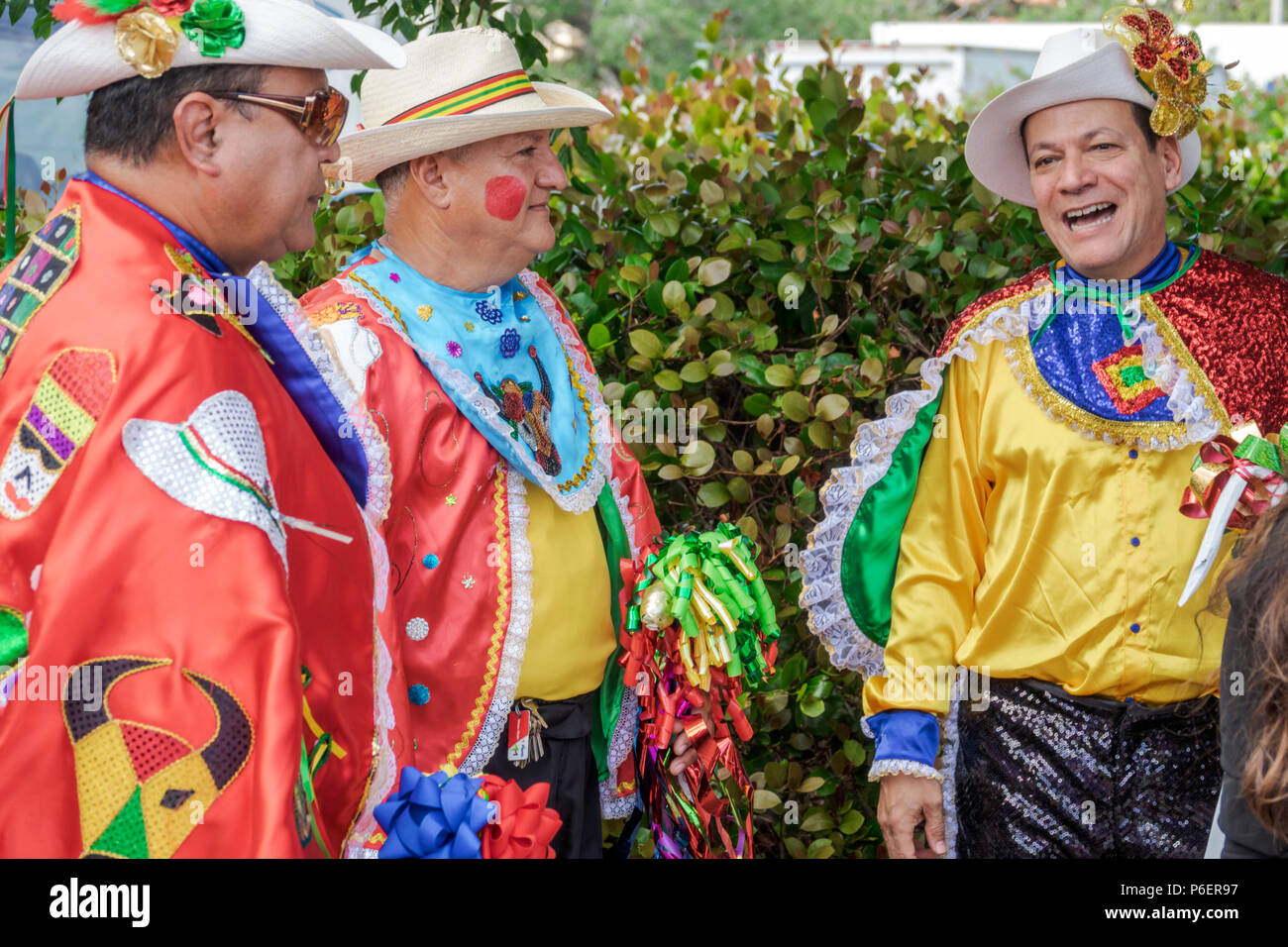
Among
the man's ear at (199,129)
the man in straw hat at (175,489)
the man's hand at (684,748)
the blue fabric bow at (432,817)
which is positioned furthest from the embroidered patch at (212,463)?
the man's hand at (684,748)

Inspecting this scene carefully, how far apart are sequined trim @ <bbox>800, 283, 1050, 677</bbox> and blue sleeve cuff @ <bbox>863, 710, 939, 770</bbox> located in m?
0.14

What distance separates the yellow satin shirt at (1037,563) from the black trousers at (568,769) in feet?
1.97

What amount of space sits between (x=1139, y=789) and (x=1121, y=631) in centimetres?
32

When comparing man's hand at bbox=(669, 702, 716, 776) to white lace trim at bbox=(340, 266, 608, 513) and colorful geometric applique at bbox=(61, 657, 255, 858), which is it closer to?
white lace trim at bbox=(340, 266, 608, 513)

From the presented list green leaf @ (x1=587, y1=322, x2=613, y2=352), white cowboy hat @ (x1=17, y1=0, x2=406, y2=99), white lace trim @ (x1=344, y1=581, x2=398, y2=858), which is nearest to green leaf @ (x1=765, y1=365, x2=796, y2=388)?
green leaf @ (x1=587, y1=322, x2=613, y2=352)

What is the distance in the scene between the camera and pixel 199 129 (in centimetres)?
181

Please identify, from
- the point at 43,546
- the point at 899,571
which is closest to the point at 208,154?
the point at 43,546

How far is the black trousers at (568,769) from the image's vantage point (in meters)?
2.59

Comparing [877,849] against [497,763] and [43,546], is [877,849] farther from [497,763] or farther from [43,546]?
[43,546]

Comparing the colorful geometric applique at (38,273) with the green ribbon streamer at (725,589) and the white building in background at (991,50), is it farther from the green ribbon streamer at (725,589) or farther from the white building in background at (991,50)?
the white building in background at (991,50)

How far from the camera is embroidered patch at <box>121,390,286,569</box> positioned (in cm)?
159

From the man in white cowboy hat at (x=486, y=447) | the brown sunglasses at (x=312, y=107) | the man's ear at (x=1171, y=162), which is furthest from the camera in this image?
the man's ear at (x=1171, y=162)

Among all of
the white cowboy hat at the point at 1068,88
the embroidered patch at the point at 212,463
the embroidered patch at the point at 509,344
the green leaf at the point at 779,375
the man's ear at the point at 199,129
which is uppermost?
the white cowboy hat at the point at 1068,88

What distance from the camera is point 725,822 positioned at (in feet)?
8.91
